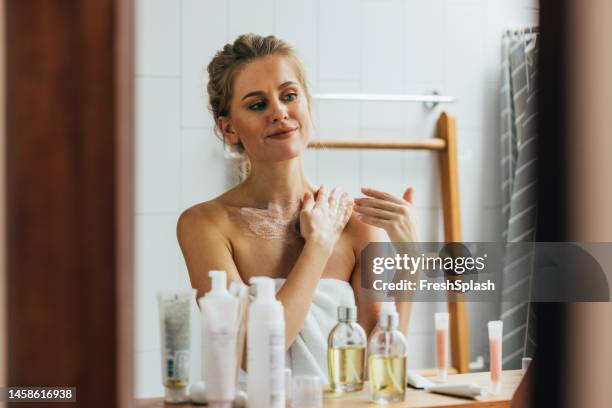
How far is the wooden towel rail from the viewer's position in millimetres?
1096

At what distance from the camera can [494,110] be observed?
1.14m

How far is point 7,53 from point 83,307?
31 cm

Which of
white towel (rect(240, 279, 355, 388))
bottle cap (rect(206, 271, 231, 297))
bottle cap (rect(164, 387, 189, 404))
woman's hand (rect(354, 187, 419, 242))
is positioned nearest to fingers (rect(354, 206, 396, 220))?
woman's hand (rect(354, 187, 419, 242))

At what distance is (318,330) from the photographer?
3.37 ft

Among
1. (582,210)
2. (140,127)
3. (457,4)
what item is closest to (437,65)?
(457,4)

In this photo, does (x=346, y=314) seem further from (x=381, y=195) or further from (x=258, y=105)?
(x=258, y=105)

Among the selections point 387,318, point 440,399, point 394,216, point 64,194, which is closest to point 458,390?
point 440,399

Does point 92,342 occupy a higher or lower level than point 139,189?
lower

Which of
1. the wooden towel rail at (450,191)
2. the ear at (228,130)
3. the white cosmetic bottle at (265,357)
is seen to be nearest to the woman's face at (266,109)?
the ear at (228,130)

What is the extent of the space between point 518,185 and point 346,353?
388mm

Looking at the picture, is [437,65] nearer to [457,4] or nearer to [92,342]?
[457,4]

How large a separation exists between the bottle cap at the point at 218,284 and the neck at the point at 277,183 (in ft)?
0.39

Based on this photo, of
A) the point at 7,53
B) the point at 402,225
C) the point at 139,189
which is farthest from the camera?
the point at 402,225

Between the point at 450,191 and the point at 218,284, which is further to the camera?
the point at 450,191
